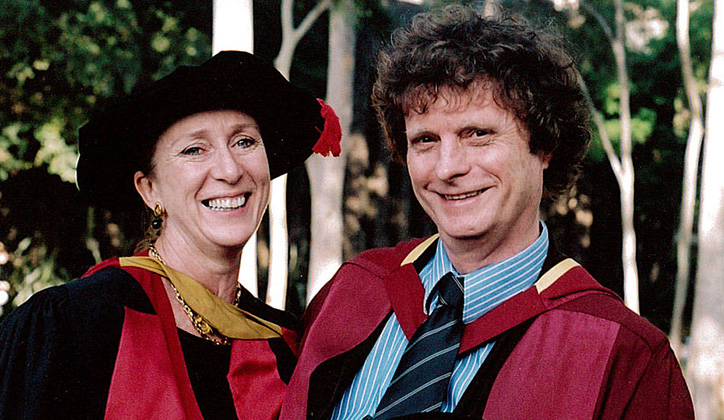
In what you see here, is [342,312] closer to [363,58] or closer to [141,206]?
[141,206]

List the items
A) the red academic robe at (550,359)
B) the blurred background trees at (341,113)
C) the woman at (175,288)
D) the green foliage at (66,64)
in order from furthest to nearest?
the blurred background trees at (341,113) < the green foliage at (66,64) < the woman at (175,288) < the red academic robe at (550,359)

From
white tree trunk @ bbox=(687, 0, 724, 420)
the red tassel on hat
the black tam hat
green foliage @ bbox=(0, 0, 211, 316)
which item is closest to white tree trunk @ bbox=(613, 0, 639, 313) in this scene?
white tree trunk @ bbox=(687, 0, 724, 420)

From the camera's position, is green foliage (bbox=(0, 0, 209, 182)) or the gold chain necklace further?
green foliage (bbox=(0, 0, 209, 182))

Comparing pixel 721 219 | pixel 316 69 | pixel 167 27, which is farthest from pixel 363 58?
pixel 721 219

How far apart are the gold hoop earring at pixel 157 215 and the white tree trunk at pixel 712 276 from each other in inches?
250

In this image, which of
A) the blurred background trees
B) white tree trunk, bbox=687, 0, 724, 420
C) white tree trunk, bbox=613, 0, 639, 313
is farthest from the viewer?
white tree trunk, bbox=613, 0, 639, 313

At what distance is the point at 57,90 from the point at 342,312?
25.7 feet

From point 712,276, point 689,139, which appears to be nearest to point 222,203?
point 712,276

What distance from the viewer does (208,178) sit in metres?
2.50

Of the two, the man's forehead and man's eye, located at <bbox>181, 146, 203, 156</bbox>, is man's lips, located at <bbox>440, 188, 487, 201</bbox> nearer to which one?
the man's forehead

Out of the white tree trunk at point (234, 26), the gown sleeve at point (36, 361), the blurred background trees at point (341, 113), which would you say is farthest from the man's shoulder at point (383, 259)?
the blurred background trees at point (341, 113)

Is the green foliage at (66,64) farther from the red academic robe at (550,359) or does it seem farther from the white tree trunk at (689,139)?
the red academic robe at (550,359)

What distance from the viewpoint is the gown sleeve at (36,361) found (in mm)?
2061

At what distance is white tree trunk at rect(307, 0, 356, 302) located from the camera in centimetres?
973
